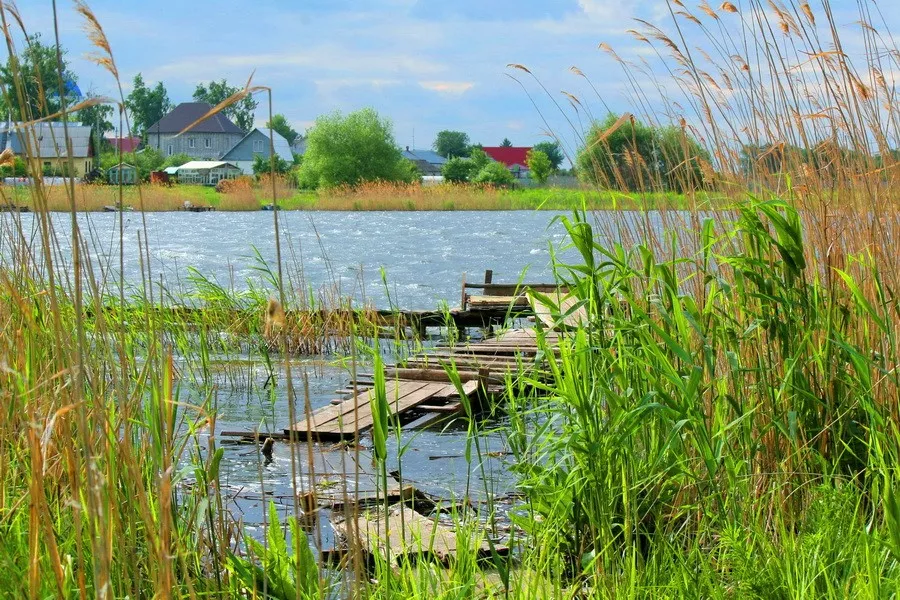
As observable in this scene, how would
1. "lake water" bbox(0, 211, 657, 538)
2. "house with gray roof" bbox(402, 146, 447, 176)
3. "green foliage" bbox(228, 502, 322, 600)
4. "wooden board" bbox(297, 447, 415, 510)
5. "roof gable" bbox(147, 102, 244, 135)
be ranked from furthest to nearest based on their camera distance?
"house with gray roof" bbox(402, 146, 447, 176) → "roof gable" bbox(147, 102, 244, 135) → "lake water" bbox(0, 211, 657, 538) → "wooden board" bbox(297, 447, 415, 510) → "green foliage" bbox(228, 502, 322, 600)

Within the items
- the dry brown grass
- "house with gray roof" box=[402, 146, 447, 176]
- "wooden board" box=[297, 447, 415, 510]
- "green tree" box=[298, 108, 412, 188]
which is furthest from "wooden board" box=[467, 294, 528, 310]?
"house with gray roof" box=[402, 146, 447, 176]

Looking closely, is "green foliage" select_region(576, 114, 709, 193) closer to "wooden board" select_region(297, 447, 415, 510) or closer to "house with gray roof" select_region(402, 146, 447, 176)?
"wooden board" select_region(297, 447, 415, 510)

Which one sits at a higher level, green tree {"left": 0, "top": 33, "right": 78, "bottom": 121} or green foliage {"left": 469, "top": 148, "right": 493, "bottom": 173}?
green foliage {"left": 469, "top": 148, "right": 493, "bottom": 173}

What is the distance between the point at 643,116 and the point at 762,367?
1.48 metres

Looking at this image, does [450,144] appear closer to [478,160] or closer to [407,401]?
[478,160]

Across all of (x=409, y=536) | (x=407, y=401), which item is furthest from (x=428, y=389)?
(x=409, y=536)

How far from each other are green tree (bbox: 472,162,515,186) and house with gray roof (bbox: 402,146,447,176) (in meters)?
28.9

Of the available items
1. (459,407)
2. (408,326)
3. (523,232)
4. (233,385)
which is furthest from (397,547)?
(523,232)

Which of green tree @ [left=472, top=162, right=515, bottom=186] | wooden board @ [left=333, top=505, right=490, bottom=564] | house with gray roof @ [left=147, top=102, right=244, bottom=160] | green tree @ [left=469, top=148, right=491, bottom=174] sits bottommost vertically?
wooden board @ [left=333, top=505, right=490, bottom=564]

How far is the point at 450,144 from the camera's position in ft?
381

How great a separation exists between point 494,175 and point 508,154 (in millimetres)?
39140

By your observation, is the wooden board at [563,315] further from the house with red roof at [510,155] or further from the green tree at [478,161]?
the house with red roof at [510,155]

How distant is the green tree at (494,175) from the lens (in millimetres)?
68188

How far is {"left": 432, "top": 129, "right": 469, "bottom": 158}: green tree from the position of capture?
115 meters
